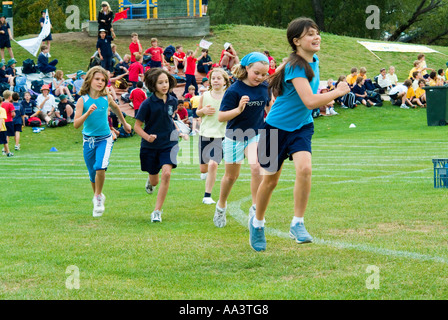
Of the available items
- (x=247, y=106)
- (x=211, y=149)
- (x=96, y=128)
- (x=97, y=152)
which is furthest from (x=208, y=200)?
(x=247, y=106)

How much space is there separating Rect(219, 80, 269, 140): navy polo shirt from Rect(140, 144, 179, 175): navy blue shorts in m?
1.04

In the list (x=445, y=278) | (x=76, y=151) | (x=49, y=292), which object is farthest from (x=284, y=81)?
(x=76, y=151)

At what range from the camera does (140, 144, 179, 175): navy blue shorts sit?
897cm

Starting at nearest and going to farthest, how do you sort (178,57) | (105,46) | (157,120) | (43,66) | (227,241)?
(227,241) < (157,120) < (105,46) < (43,66) < (178,57)

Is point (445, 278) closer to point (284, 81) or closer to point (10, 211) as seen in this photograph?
point (284, 81)

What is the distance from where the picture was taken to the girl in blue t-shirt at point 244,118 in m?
7.86

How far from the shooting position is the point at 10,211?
10.1 meters

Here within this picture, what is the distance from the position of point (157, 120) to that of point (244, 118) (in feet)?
Answer: 4.56

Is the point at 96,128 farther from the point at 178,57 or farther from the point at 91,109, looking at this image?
the point at 178,57

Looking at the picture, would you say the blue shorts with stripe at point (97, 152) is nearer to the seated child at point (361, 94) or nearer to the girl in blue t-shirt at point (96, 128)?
the girl in blue t-shirt at point (96, 128)

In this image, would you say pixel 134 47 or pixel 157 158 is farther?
pixel 134 47

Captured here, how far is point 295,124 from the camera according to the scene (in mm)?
6418

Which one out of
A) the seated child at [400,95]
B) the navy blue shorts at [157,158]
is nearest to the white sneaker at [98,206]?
the navy blue shorts at [157,158]

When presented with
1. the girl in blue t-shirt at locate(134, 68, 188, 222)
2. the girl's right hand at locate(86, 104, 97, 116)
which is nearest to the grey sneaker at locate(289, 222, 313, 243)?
the girl in blue t-shirt at locate(134, 68, 188, 222)
